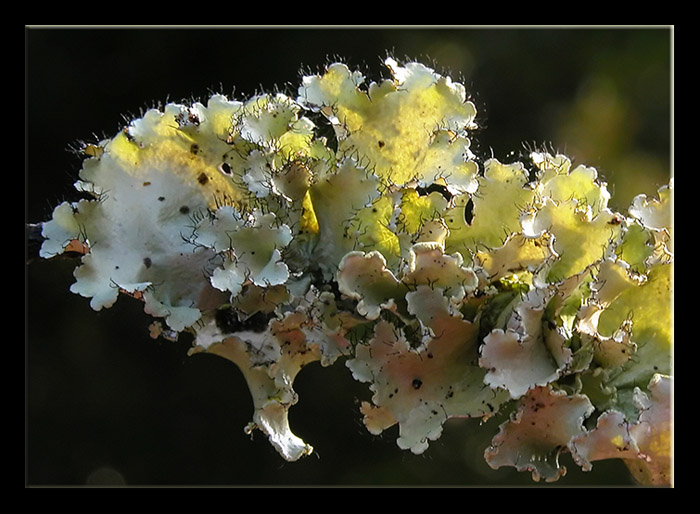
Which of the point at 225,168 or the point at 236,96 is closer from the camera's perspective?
the point at 225,168

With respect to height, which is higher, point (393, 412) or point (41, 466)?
point (41, 466)

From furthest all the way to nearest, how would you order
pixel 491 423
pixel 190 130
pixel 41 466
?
1. pixel 41 466
2. pixel 491 423
3. pixel 190 130

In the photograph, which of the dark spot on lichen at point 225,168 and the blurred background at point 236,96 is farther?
the blurred background at point 236,96

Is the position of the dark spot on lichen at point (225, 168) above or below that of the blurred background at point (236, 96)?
below

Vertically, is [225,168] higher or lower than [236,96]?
lower

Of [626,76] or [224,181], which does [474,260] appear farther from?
[626,76]

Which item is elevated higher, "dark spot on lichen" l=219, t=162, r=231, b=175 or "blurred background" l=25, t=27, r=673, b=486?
"blurred background" l=25, t=27, r=673, b=486

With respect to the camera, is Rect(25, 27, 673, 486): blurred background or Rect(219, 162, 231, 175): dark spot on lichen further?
Rect(25, 27, 673, 486): blurred background

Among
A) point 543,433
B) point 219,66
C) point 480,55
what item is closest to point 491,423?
point 480,55
